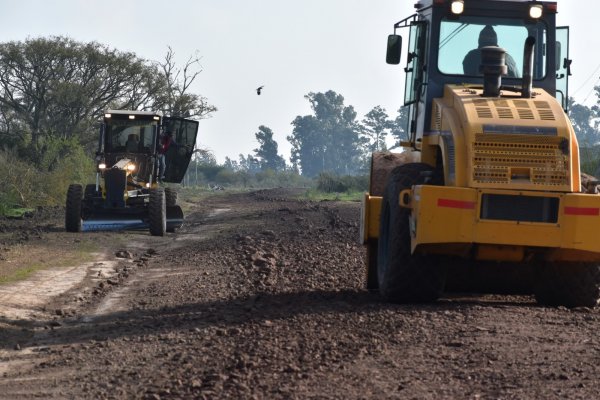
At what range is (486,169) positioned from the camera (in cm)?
1084

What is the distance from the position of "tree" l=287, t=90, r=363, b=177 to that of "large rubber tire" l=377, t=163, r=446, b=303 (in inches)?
5369

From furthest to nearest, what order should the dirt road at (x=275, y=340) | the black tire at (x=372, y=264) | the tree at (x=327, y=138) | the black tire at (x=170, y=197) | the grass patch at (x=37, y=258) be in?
the tree at (x=327, y=138) → the black tire at (x=170, y=197) → the grass patch at (x=37, y=258) → the black tire at (x=372, y=264) → the dirt road at (x=275, y=340)

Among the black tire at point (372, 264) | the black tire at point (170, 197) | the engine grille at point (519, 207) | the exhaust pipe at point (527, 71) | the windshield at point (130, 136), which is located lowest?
the black tire at point (372, 264)

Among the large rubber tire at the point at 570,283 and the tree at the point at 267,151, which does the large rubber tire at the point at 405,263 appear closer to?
the large rubber tire at the point at 570,283

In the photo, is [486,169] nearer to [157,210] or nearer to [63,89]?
[157,210]

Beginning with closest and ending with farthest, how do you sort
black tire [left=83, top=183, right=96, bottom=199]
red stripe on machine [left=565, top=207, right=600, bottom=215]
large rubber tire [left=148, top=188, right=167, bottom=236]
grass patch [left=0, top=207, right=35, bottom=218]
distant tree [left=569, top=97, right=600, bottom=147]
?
red stripe on machine [left=565, top=207, right=600, bottom=215], large rubber tire [left=148, top=188, right=167, bottom=236], black tire [left=83, top=183, right=96, bottom=199], grass patch [left=0, top=207, right=35, bottom=218], distant tree [left=569, top=97, right=600, bottom=147]

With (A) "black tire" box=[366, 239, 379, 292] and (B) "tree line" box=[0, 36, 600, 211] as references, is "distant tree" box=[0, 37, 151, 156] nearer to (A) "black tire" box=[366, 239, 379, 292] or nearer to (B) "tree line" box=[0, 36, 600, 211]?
(B) "tree line" box=[0, 36, 600, 211]

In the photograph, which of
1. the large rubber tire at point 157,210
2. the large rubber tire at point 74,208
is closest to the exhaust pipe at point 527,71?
the large rubber tire at point 157,210

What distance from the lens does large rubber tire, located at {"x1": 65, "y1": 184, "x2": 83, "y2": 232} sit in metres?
24.3

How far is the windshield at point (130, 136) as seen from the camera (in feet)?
86.0

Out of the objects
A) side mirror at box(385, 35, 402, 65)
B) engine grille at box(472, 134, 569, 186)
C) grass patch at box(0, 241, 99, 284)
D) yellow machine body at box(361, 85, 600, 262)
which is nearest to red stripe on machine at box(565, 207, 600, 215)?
yellow machine body at box(361, 85, 600, 262)

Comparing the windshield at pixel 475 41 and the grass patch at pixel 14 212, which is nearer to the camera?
the windshield at pixel 475 41

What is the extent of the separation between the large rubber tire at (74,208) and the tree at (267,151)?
123m

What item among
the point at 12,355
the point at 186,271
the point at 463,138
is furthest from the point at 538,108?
the point at 186,271
